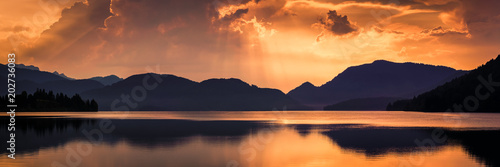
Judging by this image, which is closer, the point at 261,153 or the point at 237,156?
the point at 237,156

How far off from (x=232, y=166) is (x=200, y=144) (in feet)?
75.9

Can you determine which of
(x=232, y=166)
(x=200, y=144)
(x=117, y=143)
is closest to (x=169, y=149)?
(x=200, y=144)

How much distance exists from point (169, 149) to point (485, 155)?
1492 inches

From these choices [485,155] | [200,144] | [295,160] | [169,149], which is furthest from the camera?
A: [200,144]

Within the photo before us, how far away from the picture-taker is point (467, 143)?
232 ft

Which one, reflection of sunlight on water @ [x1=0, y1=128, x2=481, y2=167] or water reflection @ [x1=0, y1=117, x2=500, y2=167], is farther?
water reflection @ [x1=0, y1=117, x2=500, y2=167]

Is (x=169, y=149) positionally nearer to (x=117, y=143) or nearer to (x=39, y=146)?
(x=117, y=143)

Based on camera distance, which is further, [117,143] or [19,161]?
[117,143]

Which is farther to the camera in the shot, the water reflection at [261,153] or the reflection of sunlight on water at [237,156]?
the water reflection at [261,153]

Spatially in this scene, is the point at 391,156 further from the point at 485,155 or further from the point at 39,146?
the point at 39,146

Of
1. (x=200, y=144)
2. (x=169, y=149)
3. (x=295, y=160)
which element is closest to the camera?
(x=295, y=160)

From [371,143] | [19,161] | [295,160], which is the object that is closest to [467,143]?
[371,143]

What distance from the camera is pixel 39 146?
6394cm

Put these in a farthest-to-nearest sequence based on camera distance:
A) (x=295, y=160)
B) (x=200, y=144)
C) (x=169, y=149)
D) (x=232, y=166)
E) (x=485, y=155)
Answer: (x=200, y=144) < (x=169, y=149) < (x=485, y=155) < (x=295, y=160) < (x=232, y=166)
